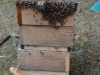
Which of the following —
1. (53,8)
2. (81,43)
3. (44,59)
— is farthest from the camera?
(81,43)

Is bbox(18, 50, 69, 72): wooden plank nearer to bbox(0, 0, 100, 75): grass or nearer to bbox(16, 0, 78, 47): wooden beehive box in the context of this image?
bbox(16, 0, 78, 47): wooden beehive box

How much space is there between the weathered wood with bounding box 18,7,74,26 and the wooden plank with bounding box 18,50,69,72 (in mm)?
269

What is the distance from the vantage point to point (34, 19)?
67.1 inches

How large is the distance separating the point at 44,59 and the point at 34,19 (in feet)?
1.24

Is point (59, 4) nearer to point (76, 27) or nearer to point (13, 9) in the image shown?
point (76, 27)

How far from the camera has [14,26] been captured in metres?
3.51

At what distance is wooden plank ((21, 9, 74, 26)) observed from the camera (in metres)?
1.68

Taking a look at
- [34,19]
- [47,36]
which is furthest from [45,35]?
→ [34,19]

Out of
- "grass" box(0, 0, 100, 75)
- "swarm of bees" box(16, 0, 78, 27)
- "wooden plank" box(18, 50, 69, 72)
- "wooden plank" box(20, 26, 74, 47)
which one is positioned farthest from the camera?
"grass" box(0, 0, 100, 75)

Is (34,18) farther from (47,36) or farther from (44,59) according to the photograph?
(44,59)

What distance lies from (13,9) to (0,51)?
1455mm

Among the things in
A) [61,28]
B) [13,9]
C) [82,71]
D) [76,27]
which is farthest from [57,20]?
[13,9]

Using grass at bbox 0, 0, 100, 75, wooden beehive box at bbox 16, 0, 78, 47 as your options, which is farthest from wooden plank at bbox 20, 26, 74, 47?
grass at bbox 0, 0, 100, 75

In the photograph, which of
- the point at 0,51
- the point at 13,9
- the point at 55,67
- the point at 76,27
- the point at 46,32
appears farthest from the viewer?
the point at 13,9
